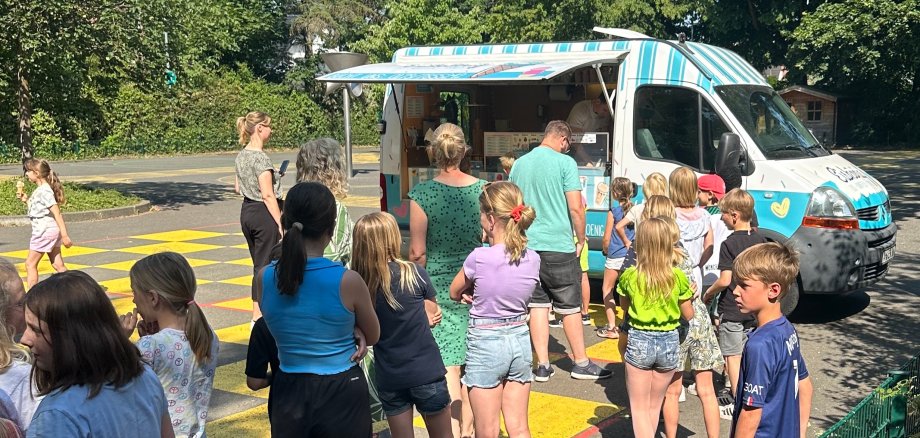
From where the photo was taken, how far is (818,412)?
6391 mm

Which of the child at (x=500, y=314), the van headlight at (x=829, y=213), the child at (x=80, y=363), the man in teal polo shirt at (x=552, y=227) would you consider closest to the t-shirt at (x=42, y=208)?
the man in teal polo shirt at (x=552, y=227)

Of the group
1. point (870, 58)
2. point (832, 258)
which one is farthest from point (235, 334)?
point (870, 58)

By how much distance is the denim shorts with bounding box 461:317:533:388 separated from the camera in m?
5.02

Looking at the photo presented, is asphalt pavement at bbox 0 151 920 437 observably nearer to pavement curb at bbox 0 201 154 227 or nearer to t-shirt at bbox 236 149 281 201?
pavement curb at bbox 0 201 154 227

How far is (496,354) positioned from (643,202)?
2.86m

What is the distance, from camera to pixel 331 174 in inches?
233

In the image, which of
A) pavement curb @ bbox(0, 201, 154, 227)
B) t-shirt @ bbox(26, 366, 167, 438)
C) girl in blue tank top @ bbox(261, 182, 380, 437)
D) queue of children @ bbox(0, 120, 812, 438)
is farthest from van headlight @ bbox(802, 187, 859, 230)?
pavement curb @ bbox(0, 201, 154, 227)

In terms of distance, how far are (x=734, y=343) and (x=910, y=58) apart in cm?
4009

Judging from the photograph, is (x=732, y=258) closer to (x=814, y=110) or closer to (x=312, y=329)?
(x=312, y=329)

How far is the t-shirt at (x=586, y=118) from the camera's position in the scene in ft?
34.4

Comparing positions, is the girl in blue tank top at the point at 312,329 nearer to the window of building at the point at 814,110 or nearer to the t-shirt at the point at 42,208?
the t-shirt at the point at 42,208

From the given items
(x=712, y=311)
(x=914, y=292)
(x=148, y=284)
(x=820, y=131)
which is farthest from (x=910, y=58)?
(x=148, y=284)

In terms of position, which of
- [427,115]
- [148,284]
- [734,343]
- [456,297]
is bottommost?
[734,343]

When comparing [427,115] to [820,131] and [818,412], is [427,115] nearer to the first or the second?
[818,412]
